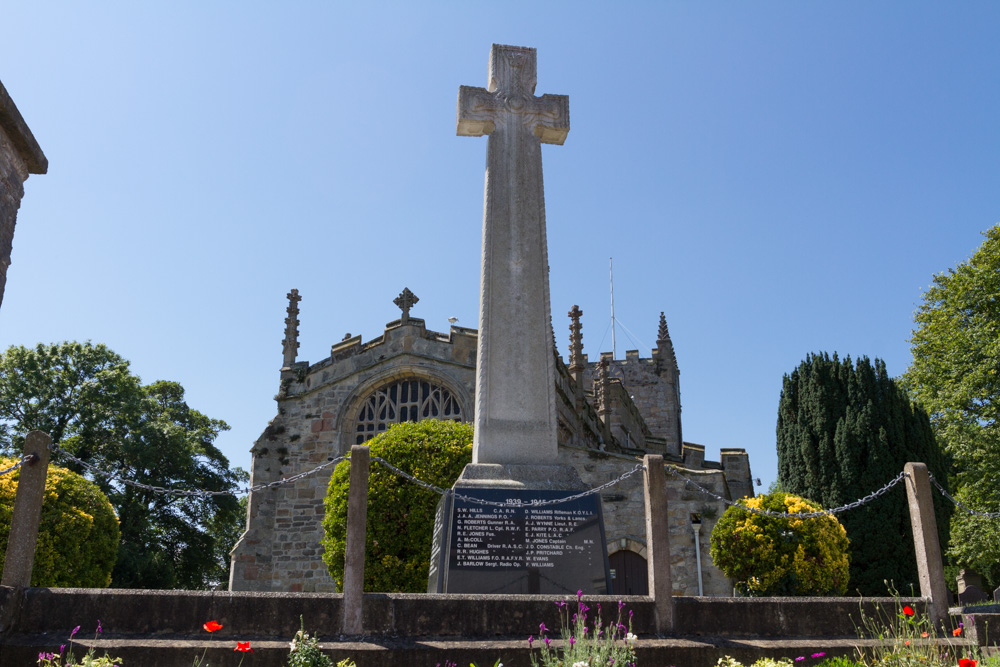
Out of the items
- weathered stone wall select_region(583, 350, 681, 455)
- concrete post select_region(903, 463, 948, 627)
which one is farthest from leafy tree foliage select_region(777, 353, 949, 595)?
weathered stone wall select_region(583, 350, 681, 455)

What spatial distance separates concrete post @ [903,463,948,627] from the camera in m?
6.86

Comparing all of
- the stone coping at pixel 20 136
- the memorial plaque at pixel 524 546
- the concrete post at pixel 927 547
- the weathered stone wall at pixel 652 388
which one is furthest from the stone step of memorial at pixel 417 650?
the weathered stone wall at pixel 652 388

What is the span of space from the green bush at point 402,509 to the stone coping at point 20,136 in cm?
1037

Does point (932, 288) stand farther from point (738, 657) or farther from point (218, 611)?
point (218, 611)

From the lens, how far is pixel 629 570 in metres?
17.8

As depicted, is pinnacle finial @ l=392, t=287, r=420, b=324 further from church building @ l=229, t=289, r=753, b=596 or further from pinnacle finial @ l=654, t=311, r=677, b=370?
pinnacle finial @ l=654, t=311, r=677, b=370

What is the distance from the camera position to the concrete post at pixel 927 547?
6855mm

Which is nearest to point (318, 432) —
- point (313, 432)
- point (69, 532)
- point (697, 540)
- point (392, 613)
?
point (313, 432)

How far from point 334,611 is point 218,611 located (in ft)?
2.72

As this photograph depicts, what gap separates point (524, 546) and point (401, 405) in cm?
1403

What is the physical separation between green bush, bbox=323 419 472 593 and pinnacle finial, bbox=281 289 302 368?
751cm

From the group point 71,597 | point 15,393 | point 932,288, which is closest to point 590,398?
point 932,288

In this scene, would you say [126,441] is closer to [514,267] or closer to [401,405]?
[401,405]

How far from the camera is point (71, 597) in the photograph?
19.5ft
